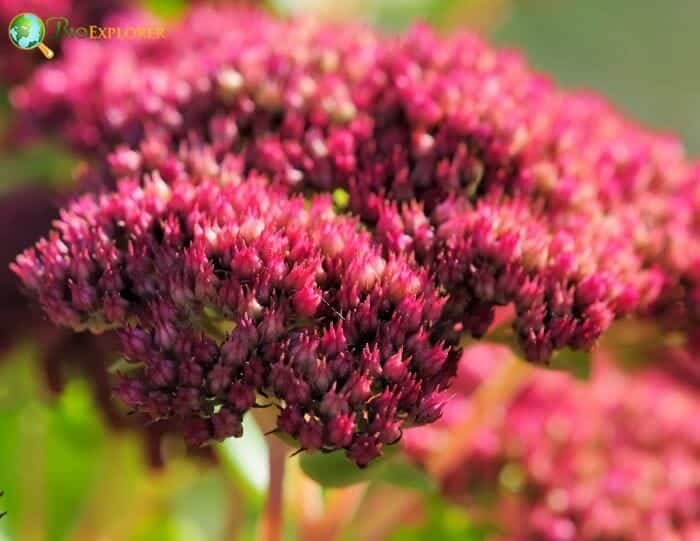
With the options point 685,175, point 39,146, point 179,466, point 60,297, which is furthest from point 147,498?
point 685,175

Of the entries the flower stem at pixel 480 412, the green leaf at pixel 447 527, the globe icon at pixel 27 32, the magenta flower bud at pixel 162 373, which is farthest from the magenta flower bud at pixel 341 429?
the globe icon at pixel 27 32

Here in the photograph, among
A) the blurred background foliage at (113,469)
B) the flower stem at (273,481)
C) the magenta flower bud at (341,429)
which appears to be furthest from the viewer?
the blurred background foliage at (113,469)

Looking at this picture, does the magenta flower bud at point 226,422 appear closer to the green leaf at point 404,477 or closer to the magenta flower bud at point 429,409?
the magenta flower bud at point 429,409

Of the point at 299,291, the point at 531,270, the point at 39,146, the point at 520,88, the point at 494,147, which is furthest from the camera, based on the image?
the point at 39,146

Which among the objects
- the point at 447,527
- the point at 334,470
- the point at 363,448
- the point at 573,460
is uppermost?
the point at 363,448

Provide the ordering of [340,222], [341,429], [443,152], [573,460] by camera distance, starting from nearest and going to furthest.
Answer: [341,429] → [340,222] → [443,152] → [573,460]

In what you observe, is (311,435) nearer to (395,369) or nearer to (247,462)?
(395,369)

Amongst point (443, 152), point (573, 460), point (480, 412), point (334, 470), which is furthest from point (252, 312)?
point (573, 460)

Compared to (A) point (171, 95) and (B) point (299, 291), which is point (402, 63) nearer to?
(A) point (171, 95)
